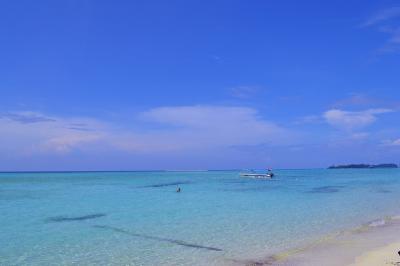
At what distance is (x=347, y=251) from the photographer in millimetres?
13500

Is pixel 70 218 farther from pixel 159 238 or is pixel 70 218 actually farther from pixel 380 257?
pixel 380 257

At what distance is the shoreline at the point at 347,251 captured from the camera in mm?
12016

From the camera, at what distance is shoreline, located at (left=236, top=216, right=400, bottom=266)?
12.0 metres

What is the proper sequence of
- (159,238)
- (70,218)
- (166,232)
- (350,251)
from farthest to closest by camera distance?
(70,218) → (166,232) → (159,238) → (350,251)

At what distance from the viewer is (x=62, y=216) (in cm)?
2450

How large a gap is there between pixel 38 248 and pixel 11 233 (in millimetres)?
4463

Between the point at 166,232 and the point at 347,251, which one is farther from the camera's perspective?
the point at 166,232

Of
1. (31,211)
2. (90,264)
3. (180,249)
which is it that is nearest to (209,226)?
(180,249)

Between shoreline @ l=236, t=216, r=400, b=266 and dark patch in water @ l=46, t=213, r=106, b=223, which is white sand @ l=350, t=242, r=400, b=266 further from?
dark patch in water @ l=46, t=213, r=106, b=223

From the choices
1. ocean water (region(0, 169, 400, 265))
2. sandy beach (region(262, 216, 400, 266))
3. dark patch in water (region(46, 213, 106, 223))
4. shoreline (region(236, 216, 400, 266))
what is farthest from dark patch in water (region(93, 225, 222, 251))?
dark patch in water (region(46, 213, 106, 223))

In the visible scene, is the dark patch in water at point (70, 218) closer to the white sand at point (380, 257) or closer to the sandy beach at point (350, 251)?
the sandy beach at point (350, 251)

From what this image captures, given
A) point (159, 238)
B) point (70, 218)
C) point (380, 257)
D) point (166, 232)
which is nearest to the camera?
point (380, 257)

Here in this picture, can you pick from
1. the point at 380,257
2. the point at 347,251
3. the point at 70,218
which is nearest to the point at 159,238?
the point at 347,251

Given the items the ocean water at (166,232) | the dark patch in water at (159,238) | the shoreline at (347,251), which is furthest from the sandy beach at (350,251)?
the dark patch in water at (159,238)
